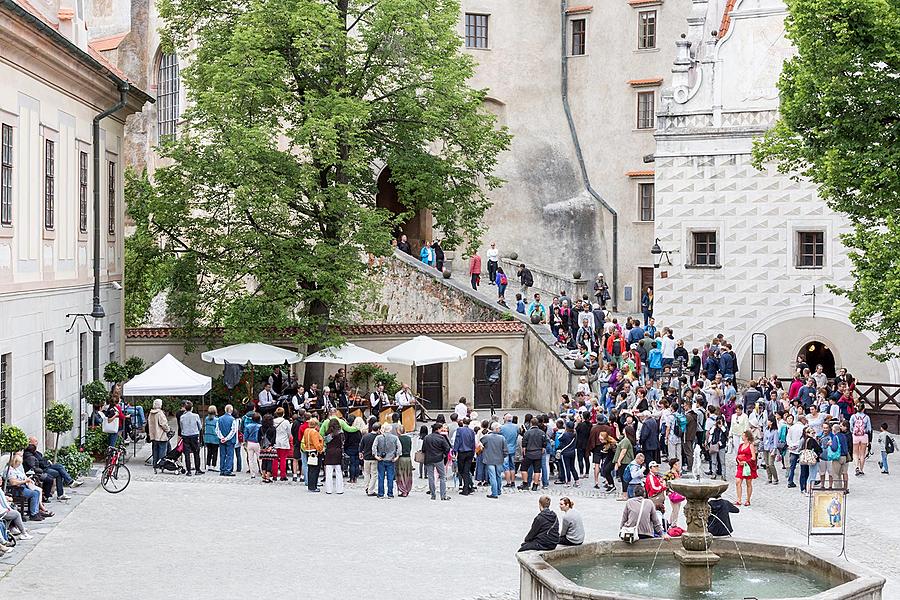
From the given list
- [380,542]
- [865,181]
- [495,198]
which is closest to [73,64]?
[380,542]

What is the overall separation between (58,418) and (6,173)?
4473mm

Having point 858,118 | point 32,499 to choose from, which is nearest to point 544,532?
point 32,499

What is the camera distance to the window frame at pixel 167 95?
51500 millimetres

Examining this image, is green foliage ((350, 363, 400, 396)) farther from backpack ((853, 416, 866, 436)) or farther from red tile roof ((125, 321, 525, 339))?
backpack ((853, 416, 866, 436))

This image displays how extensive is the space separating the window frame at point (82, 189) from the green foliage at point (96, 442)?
14.4ft

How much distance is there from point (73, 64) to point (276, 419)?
25.2ft

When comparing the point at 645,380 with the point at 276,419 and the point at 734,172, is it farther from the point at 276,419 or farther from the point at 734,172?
the point at 276,419

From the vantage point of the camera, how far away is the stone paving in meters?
17.9

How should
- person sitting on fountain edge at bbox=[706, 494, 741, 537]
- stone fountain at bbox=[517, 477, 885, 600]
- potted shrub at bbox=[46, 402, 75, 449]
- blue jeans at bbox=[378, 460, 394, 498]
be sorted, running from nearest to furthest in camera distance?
stone fountain at bbox=[517, 477, 885, 600] → person sitting on fountain edge at bbox=[706, 494, 741, 537] → blue jeans at bbox=[378, 460, 394, 498] → potted shrub at bbox=[46, 402, 75, 449]

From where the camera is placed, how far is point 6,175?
2362 centimetres

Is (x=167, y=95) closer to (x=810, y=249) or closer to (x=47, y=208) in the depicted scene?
(x=810, y=249)

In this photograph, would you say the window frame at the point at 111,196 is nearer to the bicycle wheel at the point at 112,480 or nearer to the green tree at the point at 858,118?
the bicycle wheel at the point at 112,480

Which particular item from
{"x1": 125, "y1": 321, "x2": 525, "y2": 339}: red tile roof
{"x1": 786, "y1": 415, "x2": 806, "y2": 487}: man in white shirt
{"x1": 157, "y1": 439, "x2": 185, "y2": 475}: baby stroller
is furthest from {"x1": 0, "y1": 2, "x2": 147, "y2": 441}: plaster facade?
{"x1": 786, "y1": 415, "x2": 806, "y2": 487}: man in white shirt

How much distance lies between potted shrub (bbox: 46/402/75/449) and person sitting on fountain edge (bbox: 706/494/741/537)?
39.9 ft
